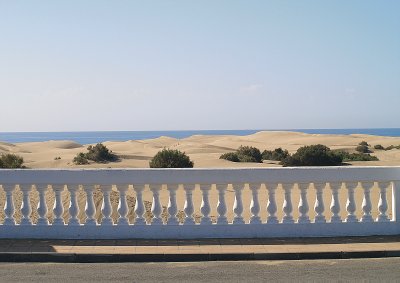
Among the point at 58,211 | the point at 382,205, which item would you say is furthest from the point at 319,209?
the point at 58,211

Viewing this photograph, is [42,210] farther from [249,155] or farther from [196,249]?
[249,155]

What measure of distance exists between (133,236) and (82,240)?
745 millimetres

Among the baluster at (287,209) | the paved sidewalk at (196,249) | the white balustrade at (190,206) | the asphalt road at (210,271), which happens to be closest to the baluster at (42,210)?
the white balustrade at (190,206)

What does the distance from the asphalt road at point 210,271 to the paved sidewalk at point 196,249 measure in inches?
5.3

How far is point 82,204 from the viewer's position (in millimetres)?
13211

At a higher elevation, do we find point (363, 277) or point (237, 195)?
point (237, 195)

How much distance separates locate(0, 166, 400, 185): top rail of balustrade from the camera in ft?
25.6

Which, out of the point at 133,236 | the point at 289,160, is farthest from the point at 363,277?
the point at 289,160

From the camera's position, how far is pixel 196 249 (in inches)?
291

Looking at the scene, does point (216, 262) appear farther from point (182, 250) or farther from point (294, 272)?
point (294, 272)

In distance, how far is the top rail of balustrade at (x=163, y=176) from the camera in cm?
781

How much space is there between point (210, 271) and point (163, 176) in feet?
5.62

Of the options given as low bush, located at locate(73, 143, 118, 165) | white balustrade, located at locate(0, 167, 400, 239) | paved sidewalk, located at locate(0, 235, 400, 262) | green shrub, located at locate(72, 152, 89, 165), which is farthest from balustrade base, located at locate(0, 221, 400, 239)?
low bush, located at locate(73, 143, 118, 165)

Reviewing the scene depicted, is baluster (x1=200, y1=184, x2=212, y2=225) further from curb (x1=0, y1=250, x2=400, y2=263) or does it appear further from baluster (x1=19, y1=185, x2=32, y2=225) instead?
baluster (x1=19, y1=185, x2=32, y2=225)
